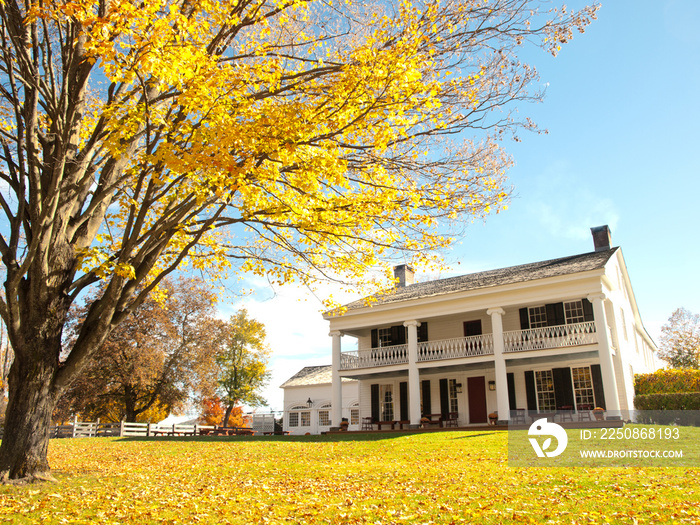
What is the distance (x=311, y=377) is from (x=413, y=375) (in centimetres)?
1573

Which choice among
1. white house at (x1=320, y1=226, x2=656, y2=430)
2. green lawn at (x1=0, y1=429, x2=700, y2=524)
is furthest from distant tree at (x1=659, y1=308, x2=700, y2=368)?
green lawn at (x1=0, y1=429, x2=700, y2=524)

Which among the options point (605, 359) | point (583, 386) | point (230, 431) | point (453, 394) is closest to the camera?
point (605, 359)

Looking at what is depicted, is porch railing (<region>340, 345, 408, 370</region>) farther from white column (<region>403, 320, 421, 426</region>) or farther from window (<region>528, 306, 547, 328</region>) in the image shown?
window (<region>528, 306, 547, 328</region>)

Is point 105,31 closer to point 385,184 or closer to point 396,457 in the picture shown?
point 385,184

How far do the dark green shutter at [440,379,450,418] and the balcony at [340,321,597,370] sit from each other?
157 centimetres

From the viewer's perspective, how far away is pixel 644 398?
1894cm

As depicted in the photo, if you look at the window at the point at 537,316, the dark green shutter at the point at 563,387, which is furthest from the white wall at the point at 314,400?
the dark green shutter at the point at 563,387

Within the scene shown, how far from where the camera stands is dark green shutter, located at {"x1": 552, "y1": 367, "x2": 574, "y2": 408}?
19453mm

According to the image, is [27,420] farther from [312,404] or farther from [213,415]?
[213,415]

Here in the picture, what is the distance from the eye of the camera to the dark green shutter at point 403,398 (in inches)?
927

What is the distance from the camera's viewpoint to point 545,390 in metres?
20.3

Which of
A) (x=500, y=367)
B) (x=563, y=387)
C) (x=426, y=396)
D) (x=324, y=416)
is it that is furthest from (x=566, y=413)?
(x=324, y=416)

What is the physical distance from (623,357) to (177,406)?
2561 centimetres

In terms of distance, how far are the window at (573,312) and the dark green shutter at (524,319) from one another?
4.88ft
